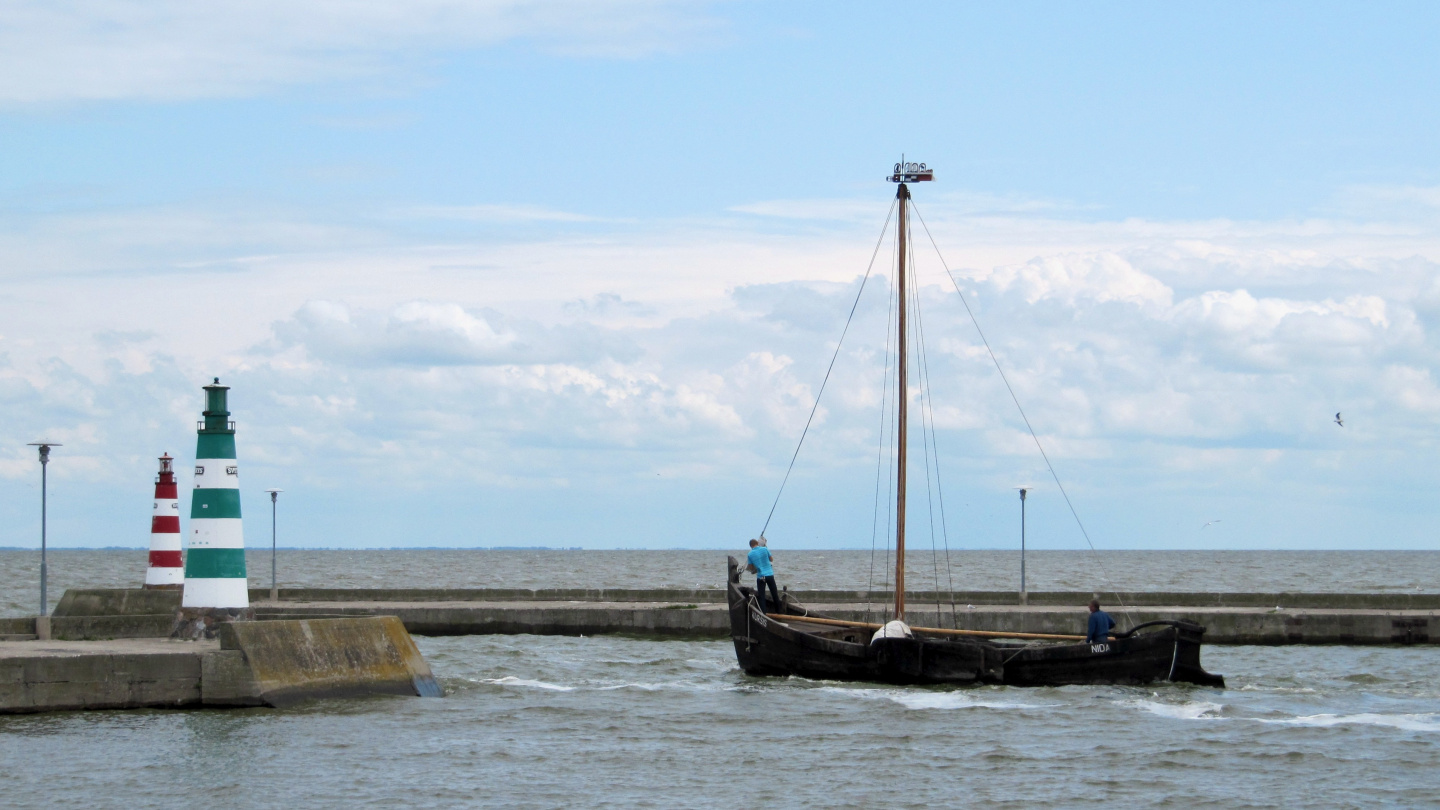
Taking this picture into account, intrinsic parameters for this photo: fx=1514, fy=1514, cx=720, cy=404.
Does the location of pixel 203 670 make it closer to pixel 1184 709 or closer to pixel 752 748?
pixel 752 748

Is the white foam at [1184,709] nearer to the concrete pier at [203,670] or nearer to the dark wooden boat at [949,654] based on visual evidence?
the dark wooden boat at [949,654]

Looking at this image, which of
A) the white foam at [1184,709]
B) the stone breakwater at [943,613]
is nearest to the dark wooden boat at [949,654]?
the white foam at [1184,709]

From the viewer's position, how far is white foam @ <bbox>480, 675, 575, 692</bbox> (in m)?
23.3

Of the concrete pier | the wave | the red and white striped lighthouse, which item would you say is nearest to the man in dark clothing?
the wave

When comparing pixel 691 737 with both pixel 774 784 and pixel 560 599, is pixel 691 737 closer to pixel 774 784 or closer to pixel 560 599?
pixel 774 784

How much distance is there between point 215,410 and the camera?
18.9 metres

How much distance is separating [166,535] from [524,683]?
24.1 feet

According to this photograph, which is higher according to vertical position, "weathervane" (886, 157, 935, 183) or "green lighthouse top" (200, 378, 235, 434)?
"weathervane" (886, 157, 935, 183)

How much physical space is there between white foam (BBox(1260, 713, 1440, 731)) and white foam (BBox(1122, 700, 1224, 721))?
0.84 m

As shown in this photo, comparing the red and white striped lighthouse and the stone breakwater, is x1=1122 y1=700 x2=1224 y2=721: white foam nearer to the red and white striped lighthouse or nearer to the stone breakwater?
the stone breakwater

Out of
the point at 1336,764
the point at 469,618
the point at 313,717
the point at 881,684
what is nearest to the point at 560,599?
the point at 469,618

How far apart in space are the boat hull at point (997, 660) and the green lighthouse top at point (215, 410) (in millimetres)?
10314

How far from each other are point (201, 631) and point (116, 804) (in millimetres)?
5189

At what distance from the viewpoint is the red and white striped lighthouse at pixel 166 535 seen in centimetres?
2598
